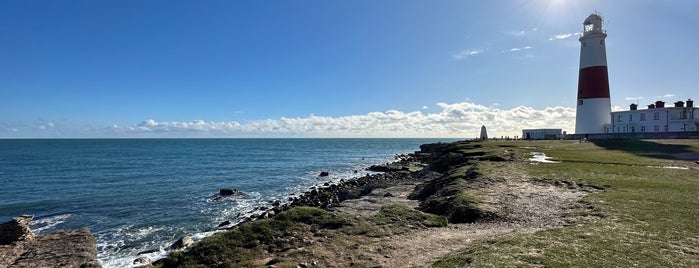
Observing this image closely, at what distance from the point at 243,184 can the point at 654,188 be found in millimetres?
39919

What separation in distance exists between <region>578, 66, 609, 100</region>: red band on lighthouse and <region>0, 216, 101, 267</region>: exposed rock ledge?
68.8m

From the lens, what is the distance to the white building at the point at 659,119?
60.7 m

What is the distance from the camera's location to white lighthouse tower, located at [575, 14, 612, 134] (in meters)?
59.5

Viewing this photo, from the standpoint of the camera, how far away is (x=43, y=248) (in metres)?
18.2

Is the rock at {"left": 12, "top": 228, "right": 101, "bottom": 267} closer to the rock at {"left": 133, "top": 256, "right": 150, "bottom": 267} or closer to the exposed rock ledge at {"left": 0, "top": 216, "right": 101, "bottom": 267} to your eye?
the exposed rock ledge at {"left": 0, "top": 216, "right": 101, "bottom": 267}

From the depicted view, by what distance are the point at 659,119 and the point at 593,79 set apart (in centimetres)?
1496

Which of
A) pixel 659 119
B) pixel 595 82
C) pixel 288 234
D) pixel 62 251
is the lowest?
pixel 62 251

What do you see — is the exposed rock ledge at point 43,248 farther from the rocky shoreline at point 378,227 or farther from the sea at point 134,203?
the rocky shoreline at point 378,227

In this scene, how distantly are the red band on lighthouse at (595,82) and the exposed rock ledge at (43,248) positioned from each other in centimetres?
6882

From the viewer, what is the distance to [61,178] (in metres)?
49.5

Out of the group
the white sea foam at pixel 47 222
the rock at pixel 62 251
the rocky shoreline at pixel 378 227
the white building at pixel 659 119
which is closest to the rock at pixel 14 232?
the rock at pixel 62 251

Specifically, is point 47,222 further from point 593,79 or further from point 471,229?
point 593,79

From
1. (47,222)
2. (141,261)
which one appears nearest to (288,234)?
(141,261)

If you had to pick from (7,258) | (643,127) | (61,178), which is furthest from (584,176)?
(61,178)
